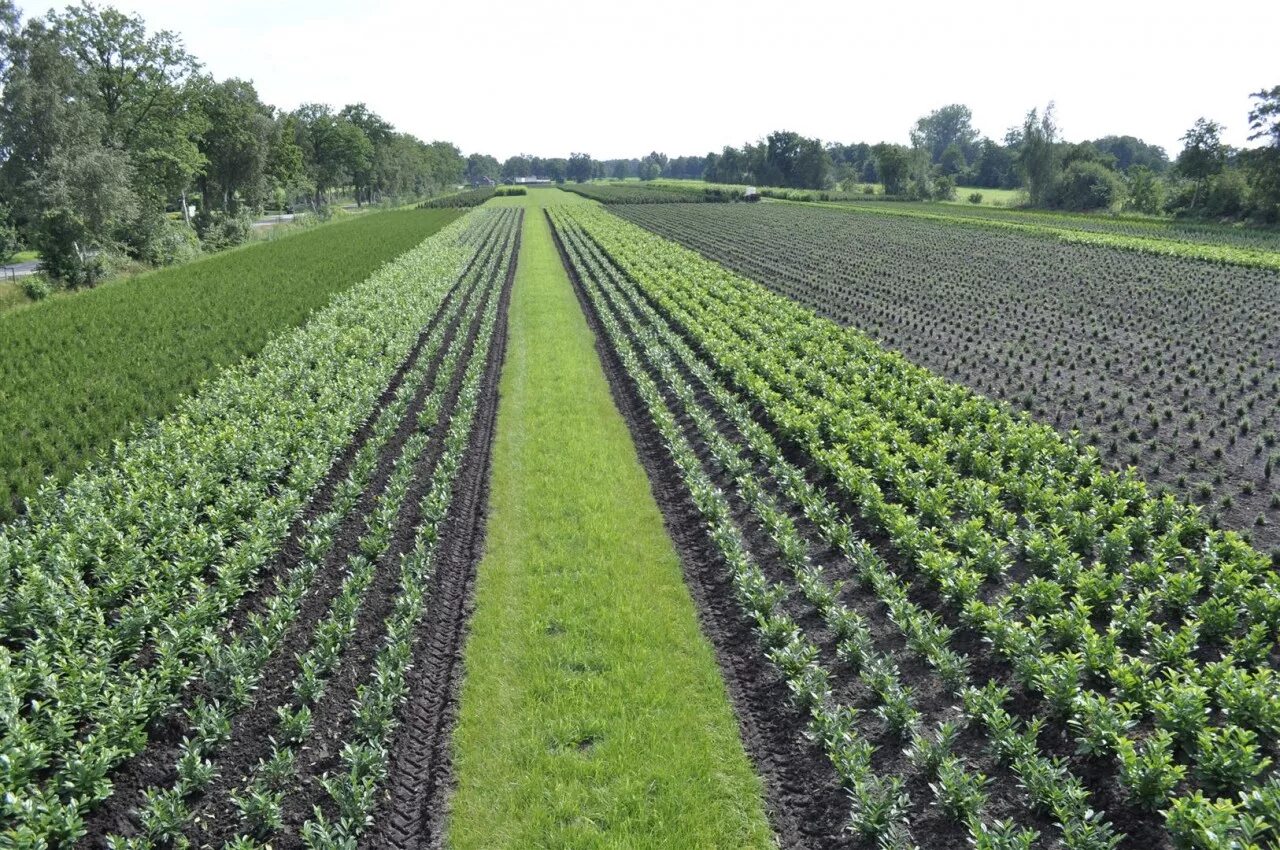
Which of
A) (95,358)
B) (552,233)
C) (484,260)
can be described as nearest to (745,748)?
(95,358)

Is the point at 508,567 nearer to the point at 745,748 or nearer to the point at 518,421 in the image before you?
the point at 745,748

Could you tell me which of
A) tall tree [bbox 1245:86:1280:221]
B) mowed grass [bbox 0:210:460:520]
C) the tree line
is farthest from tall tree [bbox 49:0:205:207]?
tall tree [bbox 1245:86:1280:221]

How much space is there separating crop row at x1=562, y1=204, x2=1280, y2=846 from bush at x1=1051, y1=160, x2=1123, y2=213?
8345 centimetres

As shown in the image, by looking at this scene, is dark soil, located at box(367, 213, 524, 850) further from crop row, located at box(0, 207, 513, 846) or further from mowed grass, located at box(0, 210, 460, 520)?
mowed grass, located at box(0, 210, 460, 520)

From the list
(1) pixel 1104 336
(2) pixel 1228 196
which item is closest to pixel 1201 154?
(2) pixel 1228 196

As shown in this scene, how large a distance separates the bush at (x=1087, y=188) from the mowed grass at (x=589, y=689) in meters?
90.1

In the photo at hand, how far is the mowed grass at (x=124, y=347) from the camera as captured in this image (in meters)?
12.2

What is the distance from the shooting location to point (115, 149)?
149ft

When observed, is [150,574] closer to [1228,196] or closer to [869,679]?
[869,679]

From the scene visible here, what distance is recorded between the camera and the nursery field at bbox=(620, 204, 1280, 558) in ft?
41.1

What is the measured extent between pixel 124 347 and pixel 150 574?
13.4m

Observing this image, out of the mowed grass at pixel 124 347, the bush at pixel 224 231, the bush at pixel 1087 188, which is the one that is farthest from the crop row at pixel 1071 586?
the bush at pixel 1087 188

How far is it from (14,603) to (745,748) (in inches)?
319

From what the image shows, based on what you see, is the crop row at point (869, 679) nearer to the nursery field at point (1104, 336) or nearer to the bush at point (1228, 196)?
A: the nursery field at point (1104, 336)
